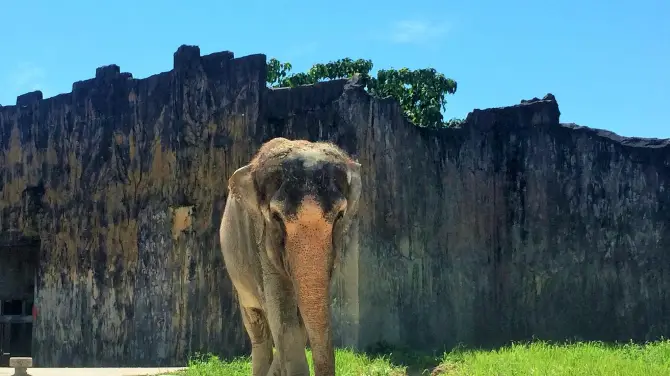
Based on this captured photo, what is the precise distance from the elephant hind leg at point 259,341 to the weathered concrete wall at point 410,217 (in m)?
4.05

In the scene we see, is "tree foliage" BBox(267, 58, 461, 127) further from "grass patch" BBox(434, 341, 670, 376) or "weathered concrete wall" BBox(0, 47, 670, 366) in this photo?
"grass patch" BBox(434, 341, 670, 376)

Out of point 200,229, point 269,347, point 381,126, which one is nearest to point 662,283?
point 381,126

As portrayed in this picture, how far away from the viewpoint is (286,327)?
412 centimetres

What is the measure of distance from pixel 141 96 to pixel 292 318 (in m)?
8.61

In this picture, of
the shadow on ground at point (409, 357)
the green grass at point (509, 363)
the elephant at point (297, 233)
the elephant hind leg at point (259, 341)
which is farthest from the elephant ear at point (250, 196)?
the shadow on ground at point (409, 357)

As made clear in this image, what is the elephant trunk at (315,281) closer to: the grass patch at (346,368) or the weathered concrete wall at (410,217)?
the grass patch at (346,368)

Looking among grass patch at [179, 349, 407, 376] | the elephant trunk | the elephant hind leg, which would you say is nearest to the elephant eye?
the elephant trunk

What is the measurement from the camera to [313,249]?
3592 mm

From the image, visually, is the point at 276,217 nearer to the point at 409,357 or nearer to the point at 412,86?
the point at 409,357

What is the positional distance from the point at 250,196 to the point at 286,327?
29.9 inches

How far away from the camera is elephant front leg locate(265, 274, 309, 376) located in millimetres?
4082

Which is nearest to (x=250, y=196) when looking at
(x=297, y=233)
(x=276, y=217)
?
(x=276, y=217)

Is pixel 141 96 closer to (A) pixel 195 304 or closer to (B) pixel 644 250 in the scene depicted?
(A) pixel 195 304

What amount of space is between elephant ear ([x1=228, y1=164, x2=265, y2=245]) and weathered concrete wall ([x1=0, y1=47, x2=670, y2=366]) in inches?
207
